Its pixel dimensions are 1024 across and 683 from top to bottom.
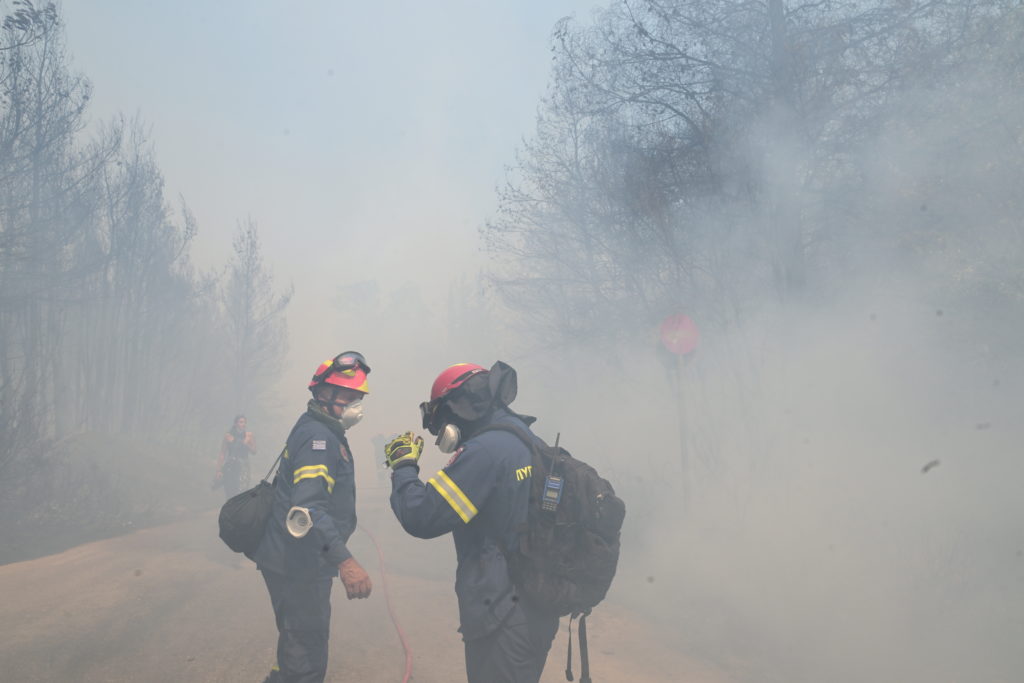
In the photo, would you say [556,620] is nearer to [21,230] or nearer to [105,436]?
[21,230]

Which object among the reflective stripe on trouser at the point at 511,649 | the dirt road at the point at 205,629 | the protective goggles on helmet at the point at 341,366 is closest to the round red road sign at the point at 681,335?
the dirt road at the point at 205,629

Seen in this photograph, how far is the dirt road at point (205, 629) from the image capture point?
4.96 meters

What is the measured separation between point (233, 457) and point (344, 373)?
796 centimetres

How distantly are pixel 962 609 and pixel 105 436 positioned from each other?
17.6 meters

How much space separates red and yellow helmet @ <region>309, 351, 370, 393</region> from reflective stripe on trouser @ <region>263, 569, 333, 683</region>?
976 mm

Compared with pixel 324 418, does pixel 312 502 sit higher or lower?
lower

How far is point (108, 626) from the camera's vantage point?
19.0ft

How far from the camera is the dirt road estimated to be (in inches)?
195

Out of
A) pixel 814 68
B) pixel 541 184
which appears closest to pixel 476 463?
pixel 814 68

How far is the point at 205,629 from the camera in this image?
19.1 ft

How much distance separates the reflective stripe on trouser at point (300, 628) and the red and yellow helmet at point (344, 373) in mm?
976

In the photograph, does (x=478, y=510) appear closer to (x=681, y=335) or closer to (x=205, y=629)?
(x=205, y=629)

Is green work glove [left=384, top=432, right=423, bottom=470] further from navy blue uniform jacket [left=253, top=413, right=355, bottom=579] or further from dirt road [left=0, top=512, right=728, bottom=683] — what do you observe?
dirt road [left=0, top=512, right=728, bottom=683]

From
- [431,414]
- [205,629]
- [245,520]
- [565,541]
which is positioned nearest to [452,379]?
[431,414]
